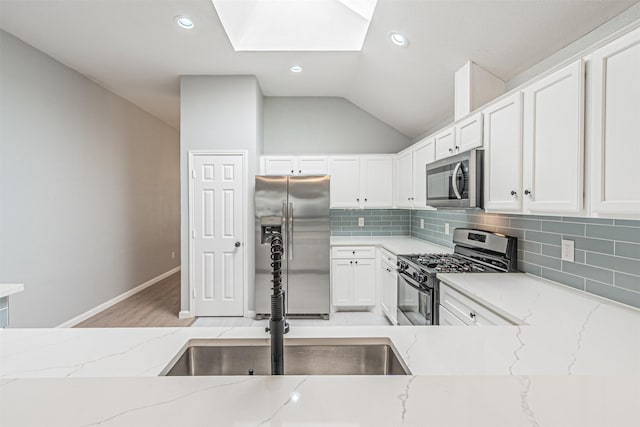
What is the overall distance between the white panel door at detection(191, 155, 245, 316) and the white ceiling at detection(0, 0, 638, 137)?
46.2 inches

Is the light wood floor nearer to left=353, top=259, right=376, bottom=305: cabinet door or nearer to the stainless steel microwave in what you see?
left=353, top=259, right=376, bottom=305: cabinet door

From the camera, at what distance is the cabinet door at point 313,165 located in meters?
4.32

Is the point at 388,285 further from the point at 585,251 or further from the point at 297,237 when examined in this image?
the point at 585,251

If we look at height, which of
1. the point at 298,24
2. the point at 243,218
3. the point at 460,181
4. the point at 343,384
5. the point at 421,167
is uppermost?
the point at 298,24

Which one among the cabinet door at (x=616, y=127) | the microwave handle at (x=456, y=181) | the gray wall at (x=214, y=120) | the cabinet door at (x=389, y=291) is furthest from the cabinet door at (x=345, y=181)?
the cabinet door at (x=616, y=127)

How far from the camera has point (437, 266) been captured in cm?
244

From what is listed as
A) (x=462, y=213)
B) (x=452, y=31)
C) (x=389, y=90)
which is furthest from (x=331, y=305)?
(x=452, y=31)

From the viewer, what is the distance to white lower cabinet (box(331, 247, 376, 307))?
158 inches

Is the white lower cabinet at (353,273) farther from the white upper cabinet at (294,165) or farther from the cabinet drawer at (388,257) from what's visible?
the white upper cabinet at (294,165)

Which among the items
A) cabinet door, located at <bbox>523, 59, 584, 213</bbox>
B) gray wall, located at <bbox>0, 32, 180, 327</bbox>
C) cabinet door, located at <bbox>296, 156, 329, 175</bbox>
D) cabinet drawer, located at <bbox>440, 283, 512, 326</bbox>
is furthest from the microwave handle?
gray wall, located at <bbox>0, 32, 180, 327</bbox>

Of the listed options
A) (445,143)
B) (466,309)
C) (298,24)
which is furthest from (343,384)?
(298,24)

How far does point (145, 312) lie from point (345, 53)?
151 inches

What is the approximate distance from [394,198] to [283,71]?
6.92 feet

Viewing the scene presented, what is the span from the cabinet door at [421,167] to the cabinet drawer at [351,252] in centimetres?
80
